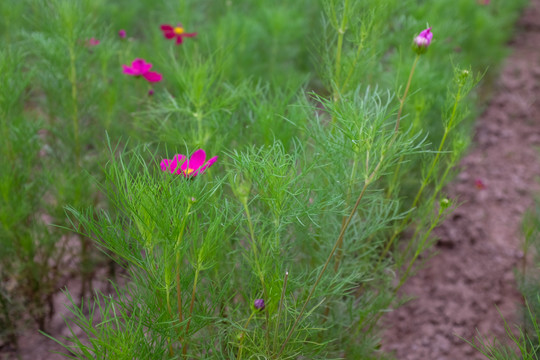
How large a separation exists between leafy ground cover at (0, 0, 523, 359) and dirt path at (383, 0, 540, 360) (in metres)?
0.24

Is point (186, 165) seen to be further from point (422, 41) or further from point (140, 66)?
point (140, 66)

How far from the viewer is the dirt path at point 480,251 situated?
183 centimetres

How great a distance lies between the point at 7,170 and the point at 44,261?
0.30 m

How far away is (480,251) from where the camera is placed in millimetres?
2188

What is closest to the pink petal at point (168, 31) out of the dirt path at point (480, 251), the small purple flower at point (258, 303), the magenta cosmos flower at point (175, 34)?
the magenta cosmos flower at point (175, 34)

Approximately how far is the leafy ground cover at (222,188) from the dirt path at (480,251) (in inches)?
9.5

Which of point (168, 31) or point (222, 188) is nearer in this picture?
point (222, 188)

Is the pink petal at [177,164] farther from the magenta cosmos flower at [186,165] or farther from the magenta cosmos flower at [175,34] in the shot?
the magenta cosmos flower at [175,34]

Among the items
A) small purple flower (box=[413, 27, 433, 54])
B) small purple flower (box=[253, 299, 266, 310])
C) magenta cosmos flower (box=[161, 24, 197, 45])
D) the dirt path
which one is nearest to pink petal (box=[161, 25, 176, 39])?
magenta cosmos flower (box=[161, 24, 197, 45])

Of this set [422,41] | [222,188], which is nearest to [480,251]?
[422,41]

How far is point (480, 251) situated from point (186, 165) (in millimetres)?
1618

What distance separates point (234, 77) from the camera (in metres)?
2.34

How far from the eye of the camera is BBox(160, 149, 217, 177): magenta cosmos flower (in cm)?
93

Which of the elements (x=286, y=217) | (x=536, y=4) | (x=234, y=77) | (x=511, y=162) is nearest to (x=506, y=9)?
(x=536, y=4)
